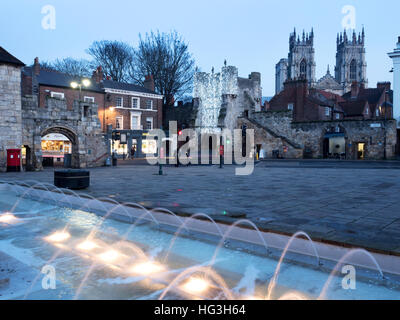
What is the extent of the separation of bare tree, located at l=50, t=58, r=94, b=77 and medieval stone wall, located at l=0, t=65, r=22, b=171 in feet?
107

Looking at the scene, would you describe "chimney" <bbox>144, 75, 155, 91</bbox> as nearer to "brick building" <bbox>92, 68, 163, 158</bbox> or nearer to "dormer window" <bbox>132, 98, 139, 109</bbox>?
"brick building" <bbox>92, 68, 163, 158</bbox>

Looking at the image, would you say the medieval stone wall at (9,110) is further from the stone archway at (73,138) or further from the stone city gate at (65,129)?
the stone archway at (73,138)

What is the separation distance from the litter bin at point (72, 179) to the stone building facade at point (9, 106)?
12044mm

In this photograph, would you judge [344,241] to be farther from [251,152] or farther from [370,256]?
[251,152]

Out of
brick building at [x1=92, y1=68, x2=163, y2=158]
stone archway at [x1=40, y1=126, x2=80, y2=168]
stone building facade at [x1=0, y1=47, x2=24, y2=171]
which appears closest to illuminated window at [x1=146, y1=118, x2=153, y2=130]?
brick building at [x1=92, y1=68, x2=163, y2=158]

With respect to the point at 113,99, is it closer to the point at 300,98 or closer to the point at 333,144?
the point at 300,98

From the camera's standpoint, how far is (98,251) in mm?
5938

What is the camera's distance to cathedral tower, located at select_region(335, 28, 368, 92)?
97312 mm

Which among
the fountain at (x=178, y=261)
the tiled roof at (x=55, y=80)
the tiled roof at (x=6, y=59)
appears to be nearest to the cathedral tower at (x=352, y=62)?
the tiled roof at (x=55, y=80)

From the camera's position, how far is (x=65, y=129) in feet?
88.6

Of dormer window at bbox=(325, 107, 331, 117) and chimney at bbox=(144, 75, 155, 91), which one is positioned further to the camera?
chimney at bbox=(144, 75, 155, 91)

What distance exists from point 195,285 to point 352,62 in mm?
108001

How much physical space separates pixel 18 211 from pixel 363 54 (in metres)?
109

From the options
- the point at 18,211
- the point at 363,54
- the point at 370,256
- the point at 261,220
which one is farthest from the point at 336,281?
the point at 363,54
